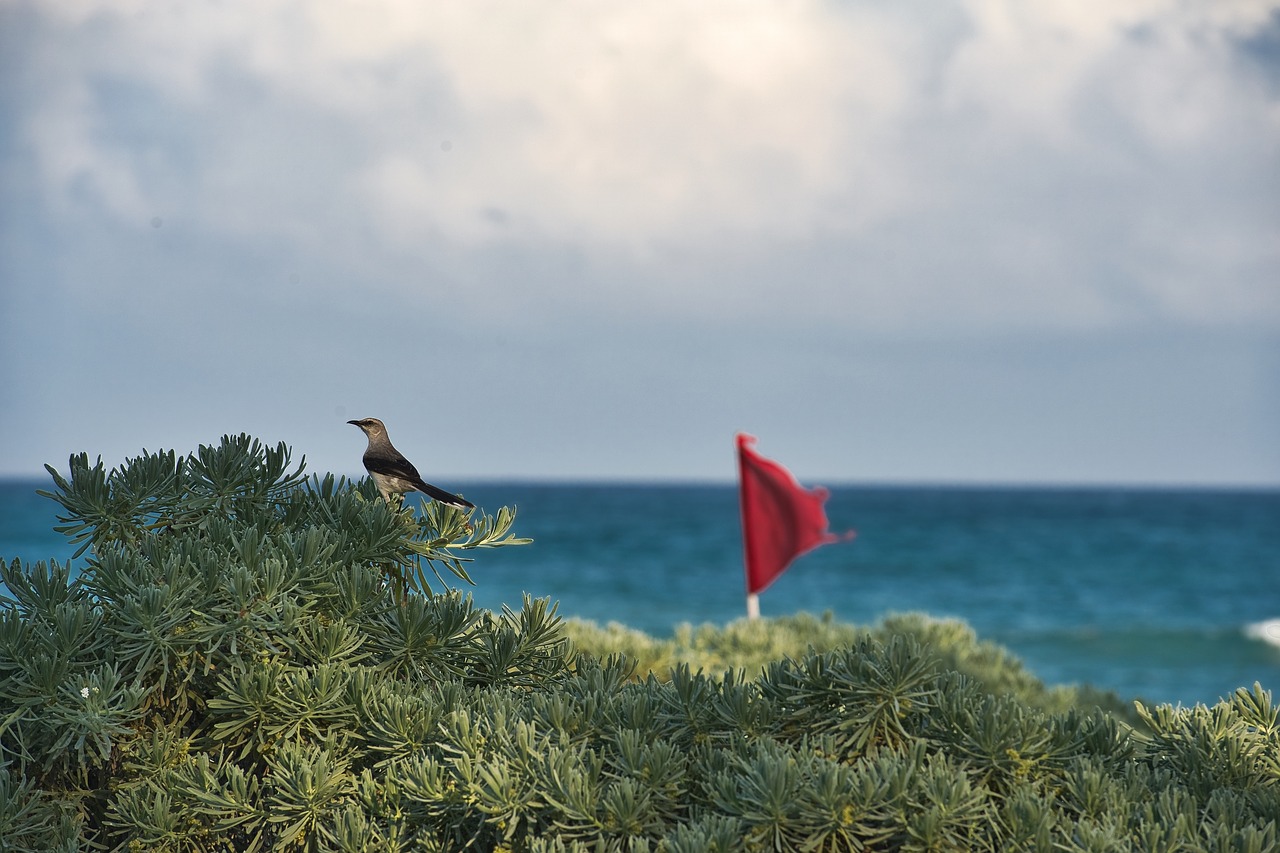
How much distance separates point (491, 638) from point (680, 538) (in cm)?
4773

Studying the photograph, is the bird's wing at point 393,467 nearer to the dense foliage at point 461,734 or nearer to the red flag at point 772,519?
the dense foliage at point 461,734

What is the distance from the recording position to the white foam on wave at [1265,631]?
1003 inches

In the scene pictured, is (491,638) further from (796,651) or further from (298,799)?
(796,651)

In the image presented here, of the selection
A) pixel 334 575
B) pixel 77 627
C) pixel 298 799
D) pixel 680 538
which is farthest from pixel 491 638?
pixel 680 538

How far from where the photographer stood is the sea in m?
24.0

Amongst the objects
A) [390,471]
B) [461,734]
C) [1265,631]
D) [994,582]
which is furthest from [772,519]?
[994,582]

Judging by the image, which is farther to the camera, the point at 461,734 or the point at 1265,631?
the point at 1265,631

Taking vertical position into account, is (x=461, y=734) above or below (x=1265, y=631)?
above

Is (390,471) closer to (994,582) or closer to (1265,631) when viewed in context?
(1265,631)

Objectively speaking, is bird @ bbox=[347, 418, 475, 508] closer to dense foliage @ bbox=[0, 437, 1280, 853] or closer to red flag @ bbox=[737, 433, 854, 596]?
dense foliage @ bbox=[0, 437, 1280, 853]

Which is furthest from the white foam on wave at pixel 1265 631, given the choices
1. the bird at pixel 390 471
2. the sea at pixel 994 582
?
the bird at pixel 390 471

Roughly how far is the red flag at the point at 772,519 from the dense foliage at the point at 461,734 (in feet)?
22.8

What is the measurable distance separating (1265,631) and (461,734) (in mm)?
28734

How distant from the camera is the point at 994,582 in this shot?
3769cm
